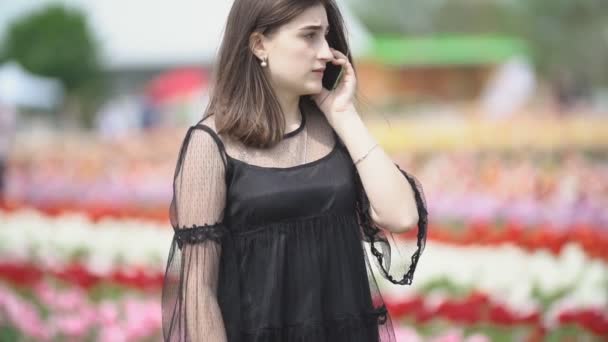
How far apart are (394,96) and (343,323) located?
22040 mm

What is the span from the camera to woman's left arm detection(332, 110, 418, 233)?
2482 mm

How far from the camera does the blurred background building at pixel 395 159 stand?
495cm

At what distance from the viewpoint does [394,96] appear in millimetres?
24359

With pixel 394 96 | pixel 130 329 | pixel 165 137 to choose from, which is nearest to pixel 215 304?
pixel 130 329

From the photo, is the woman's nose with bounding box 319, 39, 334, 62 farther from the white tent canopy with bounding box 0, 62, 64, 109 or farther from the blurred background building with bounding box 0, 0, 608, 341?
the white tent canopy with bounding box 0, 62, 64, 109

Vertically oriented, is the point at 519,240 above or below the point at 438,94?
above

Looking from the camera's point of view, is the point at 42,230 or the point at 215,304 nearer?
the point at 215,304

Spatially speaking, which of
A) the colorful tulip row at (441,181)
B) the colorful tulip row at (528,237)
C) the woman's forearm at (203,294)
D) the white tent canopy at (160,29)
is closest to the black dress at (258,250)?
the woman's forearm at (203,294)

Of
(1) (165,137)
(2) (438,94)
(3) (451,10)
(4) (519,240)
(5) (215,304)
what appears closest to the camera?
(5) (215,304)

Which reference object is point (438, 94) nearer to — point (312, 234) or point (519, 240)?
point (519, 240)

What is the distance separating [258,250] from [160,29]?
2243cm

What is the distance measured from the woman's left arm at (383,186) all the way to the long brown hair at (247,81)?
0.17 meters

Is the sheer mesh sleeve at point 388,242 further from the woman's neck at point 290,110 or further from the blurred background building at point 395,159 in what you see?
the blurred background building at point 395,159

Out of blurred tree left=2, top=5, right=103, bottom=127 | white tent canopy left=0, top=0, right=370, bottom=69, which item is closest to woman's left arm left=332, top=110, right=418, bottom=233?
white tent canopy left=0, top=0, right=370, bottom=69
